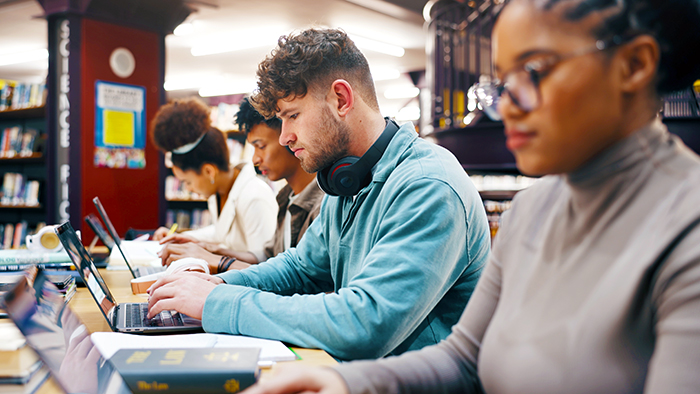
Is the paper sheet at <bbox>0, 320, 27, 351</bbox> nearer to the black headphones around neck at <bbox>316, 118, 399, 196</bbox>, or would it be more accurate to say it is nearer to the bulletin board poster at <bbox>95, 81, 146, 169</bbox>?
the black headphones around neck at <bbox>316, 118, 399, 196</bbox>

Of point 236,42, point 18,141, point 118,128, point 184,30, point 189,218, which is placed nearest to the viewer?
point 118,128

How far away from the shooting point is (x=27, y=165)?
5688 mm

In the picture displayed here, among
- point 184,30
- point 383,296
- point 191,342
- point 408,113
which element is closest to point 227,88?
point 184,30

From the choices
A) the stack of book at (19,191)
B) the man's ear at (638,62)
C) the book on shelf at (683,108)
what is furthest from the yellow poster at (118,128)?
the book on shelf at (683,108)

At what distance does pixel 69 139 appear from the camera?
4195mm

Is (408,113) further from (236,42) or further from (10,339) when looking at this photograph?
(10,339)

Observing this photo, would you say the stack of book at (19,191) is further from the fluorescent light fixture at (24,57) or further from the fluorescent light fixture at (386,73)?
the fluorescent light fixture at (386,73)

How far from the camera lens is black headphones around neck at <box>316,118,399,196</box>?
1.25 m

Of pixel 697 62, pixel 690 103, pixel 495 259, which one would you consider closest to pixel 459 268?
pixel 495 259

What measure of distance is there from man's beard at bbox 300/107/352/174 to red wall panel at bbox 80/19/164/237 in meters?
3.49

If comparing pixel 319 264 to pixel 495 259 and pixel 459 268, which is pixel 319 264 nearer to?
pixel 459 268

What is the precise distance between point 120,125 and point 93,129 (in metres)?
0.23

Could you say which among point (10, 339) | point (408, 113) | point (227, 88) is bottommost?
point (10, 339)

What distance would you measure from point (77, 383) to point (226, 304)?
354 mm
